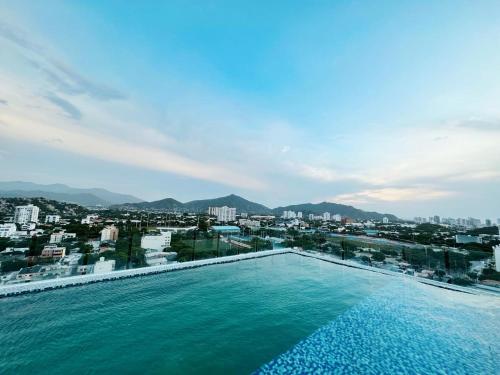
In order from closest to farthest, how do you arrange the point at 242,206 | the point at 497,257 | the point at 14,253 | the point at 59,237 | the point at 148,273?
the point at 14,253, the point at 59,237, the point at 497,257, the point at 148,273, the point at 242,206

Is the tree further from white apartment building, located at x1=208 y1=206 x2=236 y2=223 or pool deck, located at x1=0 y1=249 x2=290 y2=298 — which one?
white apartment building, located at x1=208 y1=206 x2=236 y2=223

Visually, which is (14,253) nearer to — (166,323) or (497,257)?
(166,323)

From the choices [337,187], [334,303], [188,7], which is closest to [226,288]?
[334,303]

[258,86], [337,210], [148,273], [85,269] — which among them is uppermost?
[258,86]

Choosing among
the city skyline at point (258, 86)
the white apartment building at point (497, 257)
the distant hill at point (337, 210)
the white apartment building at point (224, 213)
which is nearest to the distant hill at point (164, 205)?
the white apartment building at point (224, 213)

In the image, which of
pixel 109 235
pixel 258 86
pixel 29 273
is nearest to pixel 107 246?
pixel 109 235

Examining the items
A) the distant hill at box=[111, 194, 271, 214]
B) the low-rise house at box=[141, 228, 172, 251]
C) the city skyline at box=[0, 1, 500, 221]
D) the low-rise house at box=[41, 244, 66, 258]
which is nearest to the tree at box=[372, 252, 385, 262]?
the city skyline at box=[0, 1, 500, 221]
